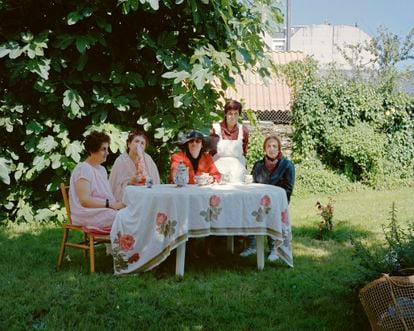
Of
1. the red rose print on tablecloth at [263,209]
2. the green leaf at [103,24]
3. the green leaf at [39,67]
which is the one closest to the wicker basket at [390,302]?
the red rose print on tablecloth at [263,209]

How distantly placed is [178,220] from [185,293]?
702 mm

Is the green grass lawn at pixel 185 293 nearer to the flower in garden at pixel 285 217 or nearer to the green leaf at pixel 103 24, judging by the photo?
the flower in garden at pixel 285 217

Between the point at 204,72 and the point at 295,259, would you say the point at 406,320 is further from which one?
the point at 204,72

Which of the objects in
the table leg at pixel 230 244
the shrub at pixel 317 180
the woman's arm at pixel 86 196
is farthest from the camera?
the shrub at pixel 317 180

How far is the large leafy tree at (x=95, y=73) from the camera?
6281mm

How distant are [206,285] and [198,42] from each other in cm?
326

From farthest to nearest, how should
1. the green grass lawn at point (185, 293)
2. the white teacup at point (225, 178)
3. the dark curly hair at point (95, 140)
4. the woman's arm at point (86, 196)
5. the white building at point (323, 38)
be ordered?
the white building at point (323, 38) < the white teacup at point (225, 178) < the dark curly hair at point (95, 140) < the woman's arm at point (86, 196) < the green grass lawn at point (185, 293)

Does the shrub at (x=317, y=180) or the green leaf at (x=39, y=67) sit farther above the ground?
the green leaf at (x=39, y=67)

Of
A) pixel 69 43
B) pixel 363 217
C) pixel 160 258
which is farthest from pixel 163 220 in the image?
pixel 363 217

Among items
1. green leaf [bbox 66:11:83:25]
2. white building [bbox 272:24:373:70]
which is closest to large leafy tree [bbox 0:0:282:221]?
green leaf [bbox 66:11:83:25]

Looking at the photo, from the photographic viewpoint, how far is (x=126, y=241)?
4.81 meters

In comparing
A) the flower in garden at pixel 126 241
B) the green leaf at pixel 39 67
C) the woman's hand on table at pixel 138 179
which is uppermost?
the green leaf at pixel 39 67

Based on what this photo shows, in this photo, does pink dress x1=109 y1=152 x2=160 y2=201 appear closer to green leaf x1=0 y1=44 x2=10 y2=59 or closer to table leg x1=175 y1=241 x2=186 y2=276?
table leg x1=175 y1=241 x2=186 y2=276

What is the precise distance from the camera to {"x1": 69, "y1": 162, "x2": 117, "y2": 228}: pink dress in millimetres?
5016
